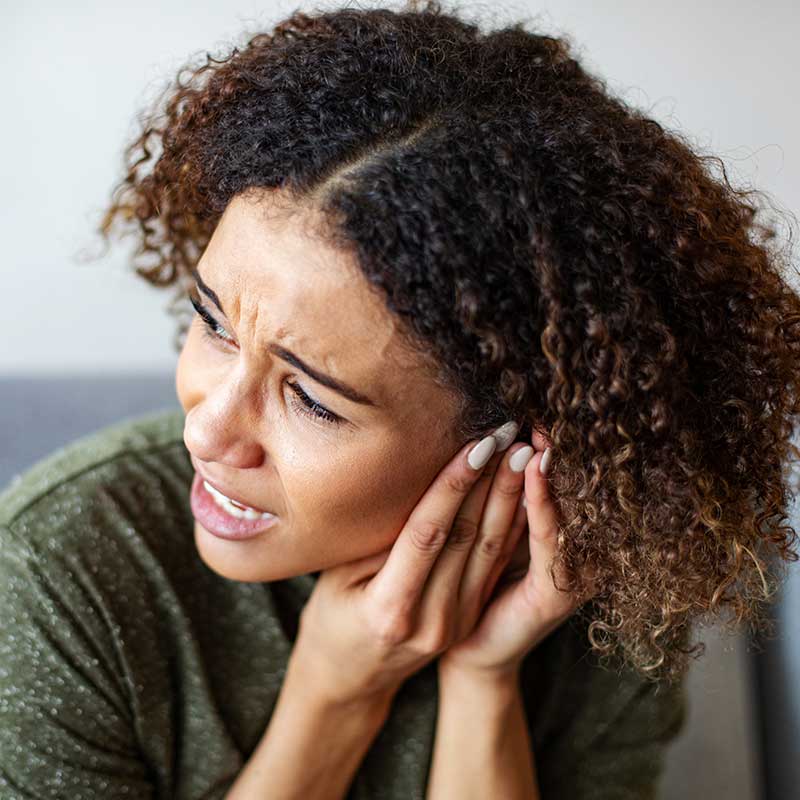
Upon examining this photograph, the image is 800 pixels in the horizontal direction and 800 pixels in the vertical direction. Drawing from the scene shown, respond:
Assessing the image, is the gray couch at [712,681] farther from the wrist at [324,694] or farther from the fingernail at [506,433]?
the fingernail at [506,433]

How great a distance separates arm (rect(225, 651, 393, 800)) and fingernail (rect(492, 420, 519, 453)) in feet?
1.31

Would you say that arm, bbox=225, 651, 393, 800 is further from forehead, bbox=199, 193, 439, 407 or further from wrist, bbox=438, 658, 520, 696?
forehead, bbox=199, 193, 439, 407

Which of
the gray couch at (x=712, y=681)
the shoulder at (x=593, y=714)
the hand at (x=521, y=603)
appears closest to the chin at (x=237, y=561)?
the hand at (x=521, y=603)

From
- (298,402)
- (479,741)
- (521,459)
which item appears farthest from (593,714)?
(298,402)

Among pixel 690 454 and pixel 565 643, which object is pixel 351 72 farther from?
pixel 565 643

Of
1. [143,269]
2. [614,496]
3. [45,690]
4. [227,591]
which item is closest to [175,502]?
[227,591]

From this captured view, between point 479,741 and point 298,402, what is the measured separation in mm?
535

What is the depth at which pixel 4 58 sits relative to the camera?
1665mm

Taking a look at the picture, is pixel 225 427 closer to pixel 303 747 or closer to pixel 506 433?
pixel 506 433

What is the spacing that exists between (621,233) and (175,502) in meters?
0.63

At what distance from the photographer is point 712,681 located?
1.77 meters

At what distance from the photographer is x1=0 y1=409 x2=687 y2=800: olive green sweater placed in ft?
3.66

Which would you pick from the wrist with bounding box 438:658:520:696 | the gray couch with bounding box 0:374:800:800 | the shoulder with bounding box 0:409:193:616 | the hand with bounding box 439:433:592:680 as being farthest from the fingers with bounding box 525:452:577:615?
the gray couch with bounding box 0:374:800:800

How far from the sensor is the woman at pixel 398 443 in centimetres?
92
